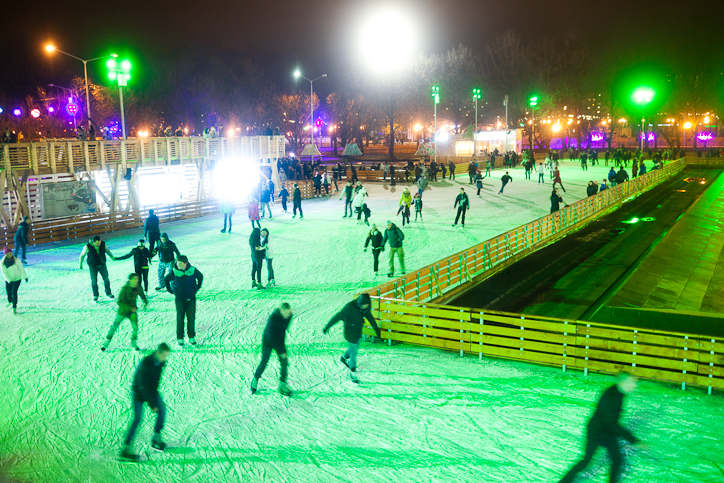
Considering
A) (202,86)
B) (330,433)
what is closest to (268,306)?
(330,433)

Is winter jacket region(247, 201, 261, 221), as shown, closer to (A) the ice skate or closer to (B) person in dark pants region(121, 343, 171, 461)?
(A) the ice skate

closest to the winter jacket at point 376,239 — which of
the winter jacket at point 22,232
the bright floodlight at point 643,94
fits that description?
the winter jacket at point 22,232

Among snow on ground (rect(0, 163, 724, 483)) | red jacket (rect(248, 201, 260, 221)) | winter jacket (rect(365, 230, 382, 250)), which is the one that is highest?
red jacket (rect(248, 201, 260, 221))

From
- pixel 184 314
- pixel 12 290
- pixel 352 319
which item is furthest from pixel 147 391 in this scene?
pixel 12 290

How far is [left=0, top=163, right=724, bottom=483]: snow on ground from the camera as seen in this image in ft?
19.3

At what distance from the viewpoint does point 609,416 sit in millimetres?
5277

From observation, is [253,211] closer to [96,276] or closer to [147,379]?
[96,276]

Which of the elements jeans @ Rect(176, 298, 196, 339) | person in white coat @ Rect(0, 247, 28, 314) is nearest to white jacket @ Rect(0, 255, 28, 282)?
person in white coat @ Rect(0, 247, 28, 314)

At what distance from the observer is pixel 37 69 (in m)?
54.4

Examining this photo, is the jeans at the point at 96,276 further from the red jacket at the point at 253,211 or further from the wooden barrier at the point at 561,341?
the red jacket at the point at 253,211

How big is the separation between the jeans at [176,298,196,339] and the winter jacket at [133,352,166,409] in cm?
303

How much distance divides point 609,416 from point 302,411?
3.53m

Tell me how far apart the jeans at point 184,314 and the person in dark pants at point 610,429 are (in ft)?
19.8

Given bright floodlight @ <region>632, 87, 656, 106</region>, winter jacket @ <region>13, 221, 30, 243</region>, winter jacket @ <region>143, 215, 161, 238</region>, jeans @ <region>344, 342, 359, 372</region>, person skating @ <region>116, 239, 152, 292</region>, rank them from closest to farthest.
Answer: jeans @ <region>344, 342, 359, 372</region>, person skating @ <region>116, 239, 152, 292</region>, winter jacket @ <region>143, 215, 161, 238</region>, winter jacket @ <region>13, 221, 30, 243</region>, bright floodlight @ <region>632, 87, 656, 106</region>
